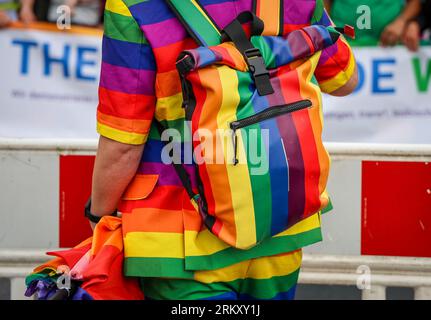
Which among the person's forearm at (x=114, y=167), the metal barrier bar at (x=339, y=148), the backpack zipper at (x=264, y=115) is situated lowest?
the person's forearm at (x=114, y=167)

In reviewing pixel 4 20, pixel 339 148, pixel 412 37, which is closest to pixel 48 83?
pixel 4 20

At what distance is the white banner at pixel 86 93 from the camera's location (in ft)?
11.6

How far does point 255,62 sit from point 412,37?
1.71 metres

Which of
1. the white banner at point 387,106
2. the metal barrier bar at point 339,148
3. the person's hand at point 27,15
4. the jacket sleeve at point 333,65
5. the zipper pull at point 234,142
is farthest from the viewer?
the person's hand at point 27,15

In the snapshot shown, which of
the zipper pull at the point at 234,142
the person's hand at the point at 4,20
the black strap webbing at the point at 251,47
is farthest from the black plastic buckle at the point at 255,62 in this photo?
the person's hand at the point at 4,20

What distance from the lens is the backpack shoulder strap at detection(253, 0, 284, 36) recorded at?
2.14 m

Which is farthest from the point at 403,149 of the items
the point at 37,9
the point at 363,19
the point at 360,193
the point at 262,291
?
the point at 37,9

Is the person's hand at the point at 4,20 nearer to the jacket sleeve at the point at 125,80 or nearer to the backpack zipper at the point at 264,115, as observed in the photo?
the jacket sleeve at the point at 125,80

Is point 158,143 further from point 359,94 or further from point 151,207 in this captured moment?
point 359,94

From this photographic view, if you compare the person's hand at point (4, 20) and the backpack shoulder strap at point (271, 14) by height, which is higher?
the person's hand at point (4, 20)

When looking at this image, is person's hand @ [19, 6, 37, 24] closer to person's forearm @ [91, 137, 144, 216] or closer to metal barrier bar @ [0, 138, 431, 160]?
metal barrier bar @ [0, 138, 431, 160]

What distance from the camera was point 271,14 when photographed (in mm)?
2156

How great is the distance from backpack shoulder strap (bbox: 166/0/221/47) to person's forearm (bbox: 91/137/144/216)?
0.96ft

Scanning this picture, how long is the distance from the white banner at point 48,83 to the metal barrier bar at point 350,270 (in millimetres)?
503
